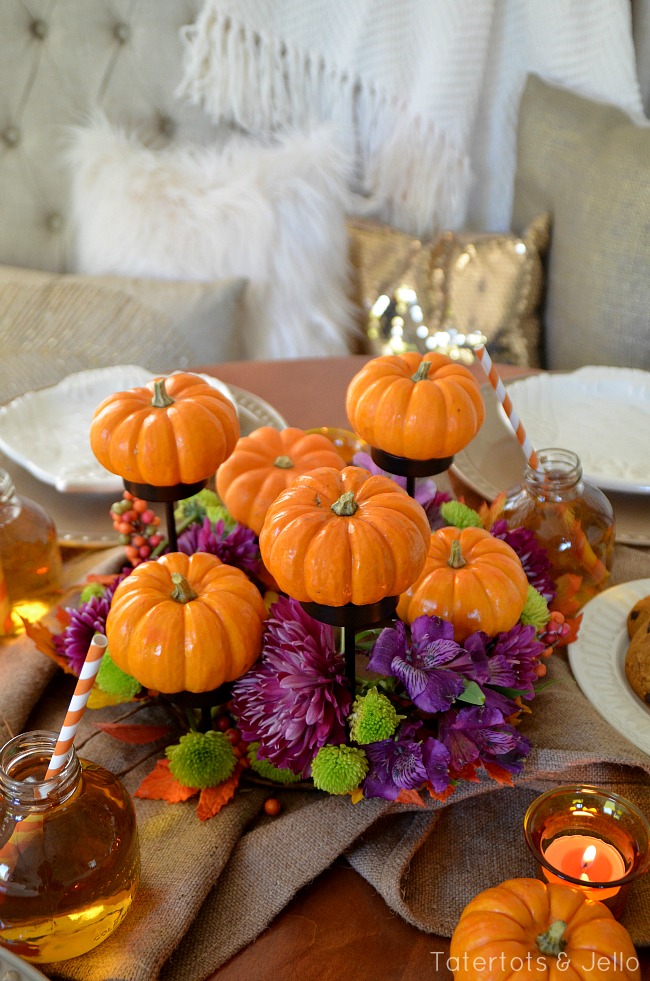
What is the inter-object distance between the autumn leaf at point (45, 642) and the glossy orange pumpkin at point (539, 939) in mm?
356

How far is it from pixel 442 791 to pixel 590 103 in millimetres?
1434

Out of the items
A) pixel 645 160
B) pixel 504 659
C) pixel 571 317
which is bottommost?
pixel 571 317

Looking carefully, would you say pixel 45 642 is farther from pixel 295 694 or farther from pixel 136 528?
pixel 295 694

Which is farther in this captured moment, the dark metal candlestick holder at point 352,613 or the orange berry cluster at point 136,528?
the orange berry cluster at point 136,528

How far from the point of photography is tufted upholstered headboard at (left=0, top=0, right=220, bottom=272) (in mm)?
1754

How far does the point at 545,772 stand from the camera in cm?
60

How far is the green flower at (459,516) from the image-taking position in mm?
771

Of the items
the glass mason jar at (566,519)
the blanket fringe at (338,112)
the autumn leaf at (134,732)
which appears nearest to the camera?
the autumn leaf at (134,732)

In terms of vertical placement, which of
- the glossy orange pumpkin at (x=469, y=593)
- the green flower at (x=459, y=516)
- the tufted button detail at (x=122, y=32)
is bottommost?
the green flower at (x=459, y=516)

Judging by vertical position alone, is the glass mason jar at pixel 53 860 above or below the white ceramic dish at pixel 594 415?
above

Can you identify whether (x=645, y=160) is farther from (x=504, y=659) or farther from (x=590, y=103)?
(x=504, y=659)

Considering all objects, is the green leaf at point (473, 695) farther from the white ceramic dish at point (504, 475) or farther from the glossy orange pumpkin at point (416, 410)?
the white ceramic dish at point (504, 475)

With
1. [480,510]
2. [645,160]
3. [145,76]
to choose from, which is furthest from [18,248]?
[480,510]

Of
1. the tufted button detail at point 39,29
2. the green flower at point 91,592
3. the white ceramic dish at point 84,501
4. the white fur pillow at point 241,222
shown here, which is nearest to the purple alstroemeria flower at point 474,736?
the green flower at point 91,592
